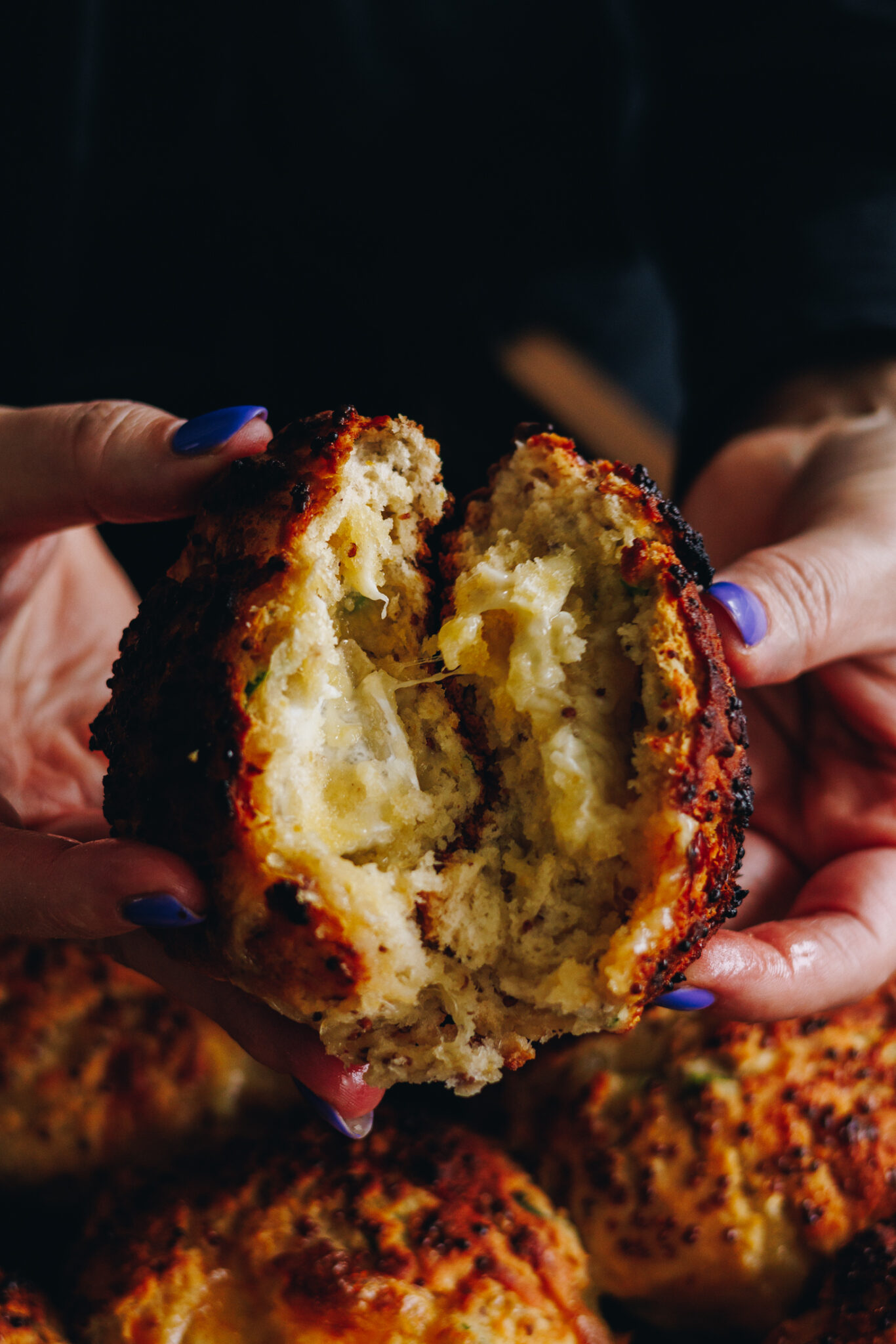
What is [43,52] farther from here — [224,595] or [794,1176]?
[794,1176]

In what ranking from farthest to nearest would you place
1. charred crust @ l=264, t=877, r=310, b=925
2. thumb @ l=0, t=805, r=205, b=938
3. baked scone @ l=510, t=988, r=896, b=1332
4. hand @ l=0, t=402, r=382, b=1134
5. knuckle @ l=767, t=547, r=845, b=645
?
baked scone @ l=510, t=988, r=896, b=1332, knuckle @ l=767, t=547, r=845, b=645, hand @ l=0, t=402, r=382, b=1134, thumb @ l=0, t=805, r=205, b=938, charred crust @ l=264, t=877, r=310, b=925

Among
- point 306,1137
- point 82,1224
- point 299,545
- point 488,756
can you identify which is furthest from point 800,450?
point 82,1224

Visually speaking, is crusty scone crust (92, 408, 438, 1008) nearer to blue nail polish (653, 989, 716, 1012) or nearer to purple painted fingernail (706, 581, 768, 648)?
purple painted fingernail (706, 581, 768, 648)

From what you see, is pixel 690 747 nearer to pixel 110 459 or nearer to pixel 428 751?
pixel 428 751

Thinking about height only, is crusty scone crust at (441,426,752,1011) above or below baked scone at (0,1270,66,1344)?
above

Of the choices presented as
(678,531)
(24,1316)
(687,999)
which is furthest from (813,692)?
(24,1316)

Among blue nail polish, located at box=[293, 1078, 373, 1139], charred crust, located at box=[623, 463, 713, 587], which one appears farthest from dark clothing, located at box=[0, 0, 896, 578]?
blue nail polish, located at box=[293, 1078, 373, 1139]
